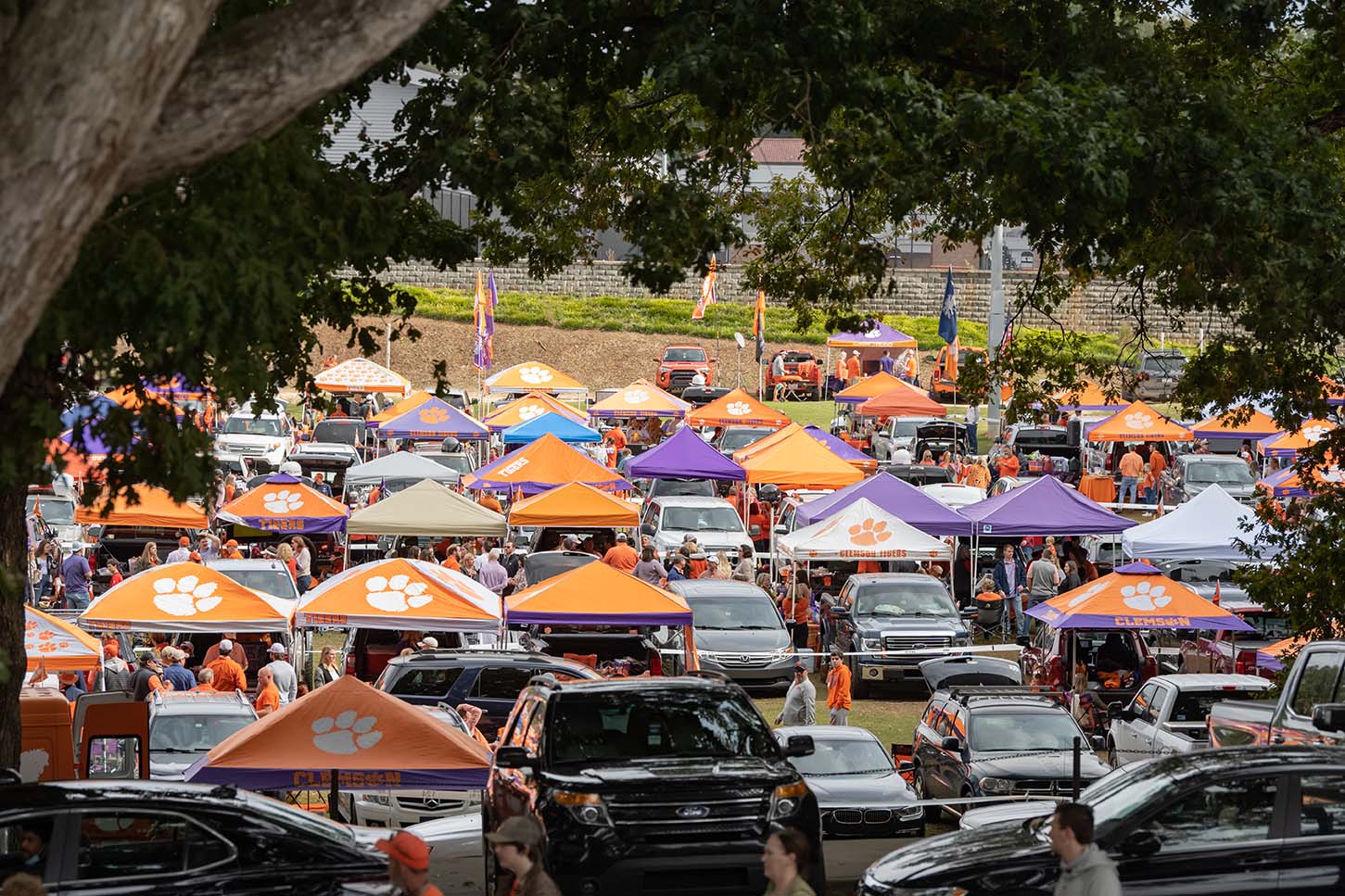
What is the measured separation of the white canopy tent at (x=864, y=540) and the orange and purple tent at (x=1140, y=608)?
409 cm

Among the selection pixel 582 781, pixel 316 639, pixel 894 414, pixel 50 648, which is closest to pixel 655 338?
pixel 894 414

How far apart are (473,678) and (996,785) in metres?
5.76

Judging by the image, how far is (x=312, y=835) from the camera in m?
9.60

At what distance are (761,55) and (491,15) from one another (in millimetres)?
2371

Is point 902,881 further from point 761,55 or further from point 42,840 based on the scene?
point 761,55

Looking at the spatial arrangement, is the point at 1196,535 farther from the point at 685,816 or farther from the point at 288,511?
the point at 685,816

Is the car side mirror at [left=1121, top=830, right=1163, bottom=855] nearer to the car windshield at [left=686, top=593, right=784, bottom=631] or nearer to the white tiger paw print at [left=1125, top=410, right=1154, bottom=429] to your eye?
the car windshield at [left=686, top=593, right=784, bottom=631]

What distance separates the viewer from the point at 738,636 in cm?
2328

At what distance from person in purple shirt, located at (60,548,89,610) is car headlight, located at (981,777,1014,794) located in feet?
45.7

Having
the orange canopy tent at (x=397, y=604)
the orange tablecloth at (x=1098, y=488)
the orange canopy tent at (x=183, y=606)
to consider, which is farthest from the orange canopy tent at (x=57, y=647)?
the orange tablecloth at (x=1098, y=488)

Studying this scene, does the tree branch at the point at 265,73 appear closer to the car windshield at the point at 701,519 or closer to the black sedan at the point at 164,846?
the black sedan at the point at 164,846

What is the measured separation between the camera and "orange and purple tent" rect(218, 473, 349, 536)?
25.6m

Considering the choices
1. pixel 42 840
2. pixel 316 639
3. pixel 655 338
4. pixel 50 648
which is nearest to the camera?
pixel 42 840

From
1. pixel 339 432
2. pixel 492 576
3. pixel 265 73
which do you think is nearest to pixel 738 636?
pixel 492 576
